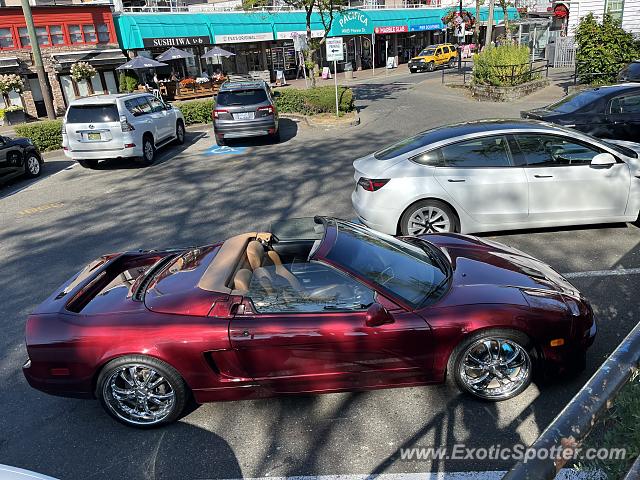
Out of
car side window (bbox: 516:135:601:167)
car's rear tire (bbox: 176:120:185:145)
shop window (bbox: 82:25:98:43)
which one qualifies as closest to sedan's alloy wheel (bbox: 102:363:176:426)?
car side window (bbox: 516:135:601:167)

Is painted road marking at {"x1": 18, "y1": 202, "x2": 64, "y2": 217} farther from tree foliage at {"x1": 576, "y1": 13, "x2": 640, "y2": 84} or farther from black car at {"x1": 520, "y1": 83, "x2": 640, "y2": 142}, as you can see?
tree foliage at {"x1": 576, "y1": 13, "x2": 640, "y2": 84}

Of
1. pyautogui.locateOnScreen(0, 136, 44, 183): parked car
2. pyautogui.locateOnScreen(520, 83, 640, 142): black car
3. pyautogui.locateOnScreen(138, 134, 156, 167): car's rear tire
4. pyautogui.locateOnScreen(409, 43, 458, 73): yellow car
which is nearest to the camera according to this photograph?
pyautogui.locateOnScreen(520, 83, 640, 142): black car

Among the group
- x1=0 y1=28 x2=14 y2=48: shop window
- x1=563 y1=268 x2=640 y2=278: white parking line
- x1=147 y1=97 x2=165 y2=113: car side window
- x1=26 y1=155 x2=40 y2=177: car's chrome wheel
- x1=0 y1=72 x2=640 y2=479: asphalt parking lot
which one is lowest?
x1=0 y1=72 x2=640 y2=479: asphalt parking lot

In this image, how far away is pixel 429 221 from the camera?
6.53 meters

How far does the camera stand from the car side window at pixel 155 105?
14.1 meters

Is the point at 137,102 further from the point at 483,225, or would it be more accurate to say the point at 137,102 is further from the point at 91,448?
the point at 91,448

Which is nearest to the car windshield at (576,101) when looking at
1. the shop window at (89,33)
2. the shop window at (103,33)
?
the shop window at (103,33)

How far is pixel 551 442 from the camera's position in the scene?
1.44 meters

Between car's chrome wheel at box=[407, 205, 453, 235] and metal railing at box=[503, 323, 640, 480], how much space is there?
481 cm

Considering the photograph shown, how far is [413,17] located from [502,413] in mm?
48288

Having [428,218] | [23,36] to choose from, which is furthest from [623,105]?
[23,36]

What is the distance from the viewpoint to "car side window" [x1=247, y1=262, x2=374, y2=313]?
3.68 metres

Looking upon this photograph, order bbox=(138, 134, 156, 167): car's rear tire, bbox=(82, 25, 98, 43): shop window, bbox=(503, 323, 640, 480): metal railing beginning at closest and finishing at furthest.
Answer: bbox=(503, 323, 640, 480): metal railing → bbox=(138, 134, 156, 167): car's rear tire → bbox=(82, 25, 98, 43): shop window

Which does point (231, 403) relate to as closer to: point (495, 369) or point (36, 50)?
point (495, 369)
